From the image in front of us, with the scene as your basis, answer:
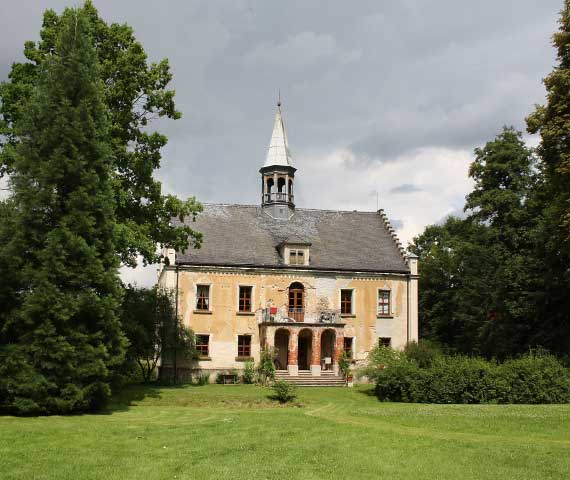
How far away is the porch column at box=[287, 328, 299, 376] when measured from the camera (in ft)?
124

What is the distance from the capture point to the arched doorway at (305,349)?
40625 mm

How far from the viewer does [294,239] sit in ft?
134

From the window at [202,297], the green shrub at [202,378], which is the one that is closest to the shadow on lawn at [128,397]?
the green shrub at [202,378]

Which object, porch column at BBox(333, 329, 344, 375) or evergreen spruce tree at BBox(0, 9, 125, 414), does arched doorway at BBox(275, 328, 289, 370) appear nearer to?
porch column at BBox(333, 329, 344, 375)

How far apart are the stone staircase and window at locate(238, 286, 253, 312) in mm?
4300

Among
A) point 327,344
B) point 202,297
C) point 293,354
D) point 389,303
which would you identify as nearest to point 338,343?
point 327,344

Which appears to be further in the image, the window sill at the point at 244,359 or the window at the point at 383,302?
the window at the point at 383,302

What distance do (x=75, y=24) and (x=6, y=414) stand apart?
13.5 meters

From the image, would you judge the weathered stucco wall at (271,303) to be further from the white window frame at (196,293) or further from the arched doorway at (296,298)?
the arched doorway at (296,298)

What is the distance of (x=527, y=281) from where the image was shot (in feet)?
124

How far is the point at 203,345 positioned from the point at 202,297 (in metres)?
2.79

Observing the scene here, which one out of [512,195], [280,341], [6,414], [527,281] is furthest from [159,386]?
[512,195]

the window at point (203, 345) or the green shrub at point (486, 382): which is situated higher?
the window at point (203, 345)

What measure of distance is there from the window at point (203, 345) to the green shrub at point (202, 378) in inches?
44.3
